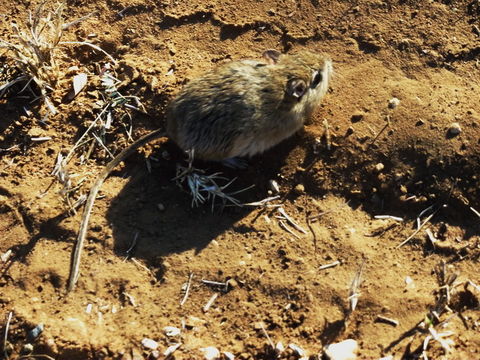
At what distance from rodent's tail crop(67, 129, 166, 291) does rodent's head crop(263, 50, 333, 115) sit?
1.29m

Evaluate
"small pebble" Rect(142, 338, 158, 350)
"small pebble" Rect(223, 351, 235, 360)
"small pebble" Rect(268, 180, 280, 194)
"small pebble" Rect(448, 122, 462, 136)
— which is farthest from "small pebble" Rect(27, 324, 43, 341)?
"small pebble" Rect(448, 122, 462, 136)

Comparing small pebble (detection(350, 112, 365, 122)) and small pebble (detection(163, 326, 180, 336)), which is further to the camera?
small pebble (detection(350, 112, 365, 122))

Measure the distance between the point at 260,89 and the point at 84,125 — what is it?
179 cm

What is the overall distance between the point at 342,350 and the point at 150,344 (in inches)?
60.6

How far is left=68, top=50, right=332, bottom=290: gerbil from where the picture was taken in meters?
4.41

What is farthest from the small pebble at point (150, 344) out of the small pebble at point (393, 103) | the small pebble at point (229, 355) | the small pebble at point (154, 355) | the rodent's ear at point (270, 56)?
the small pebble at point (393, 103)

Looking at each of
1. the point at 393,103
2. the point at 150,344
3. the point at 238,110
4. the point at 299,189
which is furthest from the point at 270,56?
the point at 150,344

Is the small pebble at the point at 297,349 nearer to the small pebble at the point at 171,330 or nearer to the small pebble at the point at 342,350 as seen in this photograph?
the small pebble at the point at 342,350

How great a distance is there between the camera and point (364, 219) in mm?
4559

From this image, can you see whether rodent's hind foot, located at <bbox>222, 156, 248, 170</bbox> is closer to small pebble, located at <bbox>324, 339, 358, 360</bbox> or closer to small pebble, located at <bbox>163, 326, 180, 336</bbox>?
small pebble, located at <bbox>163, 326, 180, 336</bbox>

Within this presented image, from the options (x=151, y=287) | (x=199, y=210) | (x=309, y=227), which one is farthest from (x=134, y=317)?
(x=309, y=227)

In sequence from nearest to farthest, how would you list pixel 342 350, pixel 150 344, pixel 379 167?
pixel 342 350 → pixel 150 344 → pixel 379 167

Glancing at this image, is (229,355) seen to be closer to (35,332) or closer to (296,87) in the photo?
(35,332)

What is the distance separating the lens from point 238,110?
4.45 meters
